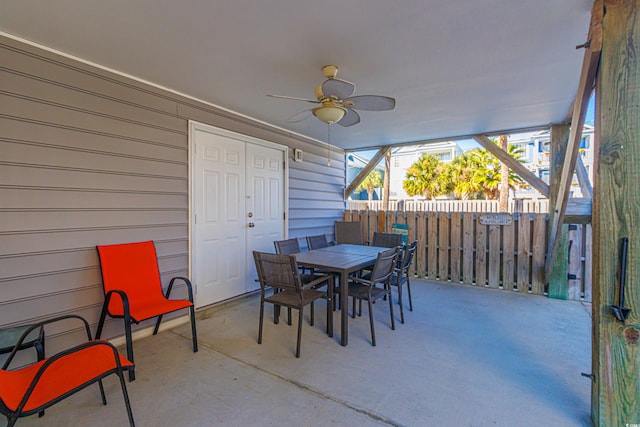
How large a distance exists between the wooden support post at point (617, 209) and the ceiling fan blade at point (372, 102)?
1.31 meters

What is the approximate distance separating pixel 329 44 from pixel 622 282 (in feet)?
7.90

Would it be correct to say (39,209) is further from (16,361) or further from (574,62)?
(574,62)

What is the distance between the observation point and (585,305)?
3814mm

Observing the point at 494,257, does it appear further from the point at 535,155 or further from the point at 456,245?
the point at 535,155

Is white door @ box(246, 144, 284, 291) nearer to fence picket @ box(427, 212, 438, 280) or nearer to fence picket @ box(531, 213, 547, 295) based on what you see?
Result: fence picket @ box(427, 212, 438, 280)

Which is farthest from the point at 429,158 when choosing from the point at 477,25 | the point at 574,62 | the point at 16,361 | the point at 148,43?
the point at 16,361

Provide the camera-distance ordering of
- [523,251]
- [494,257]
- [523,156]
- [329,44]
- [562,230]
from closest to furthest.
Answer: [329,44], [562,230], [523,251], [494,257], [523,156]

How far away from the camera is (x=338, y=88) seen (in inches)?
91.4

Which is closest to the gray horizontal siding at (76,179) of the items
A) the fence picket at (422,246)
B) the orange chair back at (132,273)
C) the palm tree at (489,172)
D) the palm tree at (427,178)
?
the orange chair back at (132,273)

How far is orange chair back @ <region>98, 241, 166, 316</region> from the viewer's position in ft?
8.41

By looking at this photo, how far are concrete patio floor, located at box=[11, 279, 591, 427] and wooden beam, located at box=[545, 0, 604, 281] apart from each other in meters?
1.05

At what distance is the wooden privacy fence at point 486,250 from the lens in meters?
4.09

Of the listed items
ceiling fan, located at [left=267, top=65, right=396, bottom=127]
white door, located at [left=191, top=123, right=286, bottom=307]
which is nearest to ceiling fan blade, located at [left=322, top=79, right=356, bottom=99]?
ceiling fan, located at [left=267, top=65, right=396, bottom=127]

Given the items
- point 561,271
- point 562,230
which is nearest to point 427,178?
point 562,230
